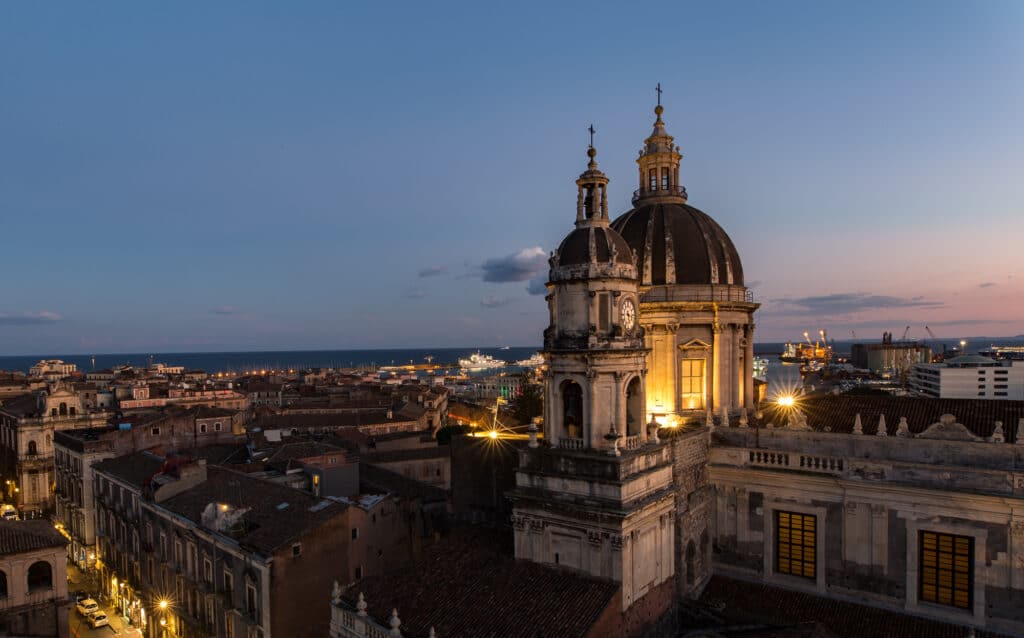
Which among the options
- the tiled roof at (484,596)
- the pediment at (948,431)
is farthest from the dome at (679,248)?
the tiled roof at (484,596)

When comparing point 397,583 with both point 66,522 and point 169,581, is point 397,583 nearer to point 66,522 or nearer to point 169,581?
point 169,581

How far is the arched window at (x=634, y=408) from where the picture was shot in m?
24.3

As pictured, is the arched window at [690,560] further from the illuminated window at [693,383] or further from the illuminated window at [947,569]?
the illuminated window at [693,383]

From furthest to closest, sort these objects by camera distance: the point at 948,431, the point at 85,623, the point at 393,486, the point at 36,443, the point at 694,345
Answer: the point at 36,443 → the point at 85,623 → the point at 393,486 → the point at 694,345 → the point at 948,431

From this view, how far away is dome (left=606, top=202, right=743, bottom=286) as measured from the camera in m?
31.8

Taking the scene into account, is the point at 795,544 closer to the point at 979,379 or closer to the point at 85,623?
the point at 85,623

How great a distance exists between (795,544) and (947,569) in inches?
196

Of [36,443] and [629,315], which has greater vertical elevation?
[629,315]

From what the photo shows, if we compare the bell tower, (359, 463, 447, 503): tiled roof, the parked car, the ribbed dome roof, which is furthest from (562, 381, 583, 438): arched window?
the parked car

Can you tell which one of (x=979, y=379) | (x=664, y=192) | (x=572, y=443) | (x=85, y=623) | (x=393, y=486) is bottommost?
(x=85, y=623)

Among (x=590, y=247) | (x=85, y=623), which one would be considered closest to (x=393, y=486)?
(x=85, y=623)

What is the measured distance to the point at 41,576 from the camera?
107 ft

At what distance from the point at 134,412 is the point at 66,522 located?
20641 millimetres

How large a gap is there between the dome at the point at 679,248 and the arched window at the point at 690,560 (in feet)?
40.4
